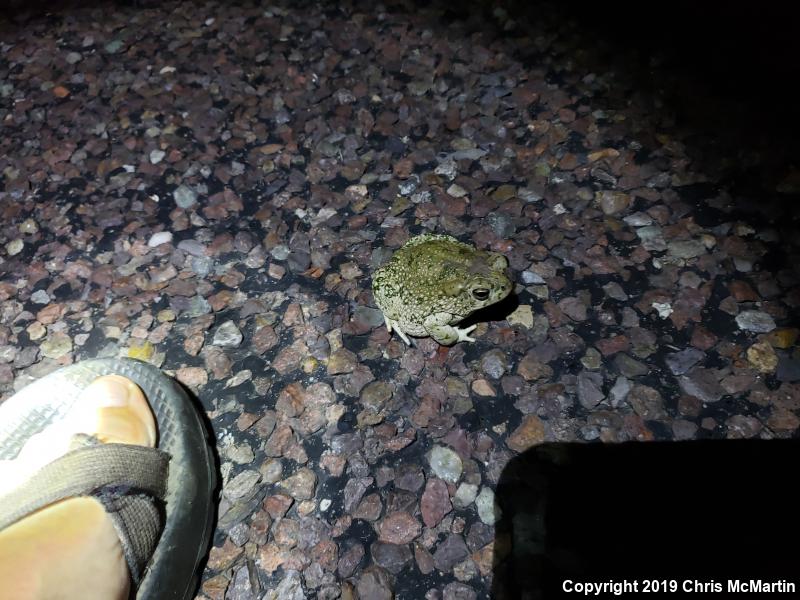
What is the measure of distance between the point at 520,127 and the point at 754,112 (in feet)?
3.15

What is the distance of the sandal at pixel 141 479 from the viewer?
1317mm

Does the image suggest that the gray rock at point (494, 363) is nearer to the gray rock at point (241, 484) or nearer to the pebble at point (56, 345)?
the gray rock at point (241, 484)

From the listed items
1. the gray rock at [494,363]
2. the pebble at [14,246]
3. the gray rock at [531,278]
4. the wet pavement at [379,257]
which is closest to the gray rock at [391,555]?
the wet pavement at [379,257]

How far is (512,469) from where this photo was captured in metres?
1.51

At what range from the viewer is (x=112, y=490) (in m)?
1.33

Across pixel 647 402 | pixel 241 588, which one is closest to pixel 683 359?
pixel 647 402

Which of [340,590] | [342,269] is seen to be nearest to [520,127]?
[342,269]

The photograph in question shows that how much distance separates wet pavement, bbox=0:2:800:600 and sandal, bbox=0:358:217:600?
0.11 m

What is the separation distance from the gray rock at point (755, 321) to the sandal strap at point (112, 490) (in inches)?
73.3

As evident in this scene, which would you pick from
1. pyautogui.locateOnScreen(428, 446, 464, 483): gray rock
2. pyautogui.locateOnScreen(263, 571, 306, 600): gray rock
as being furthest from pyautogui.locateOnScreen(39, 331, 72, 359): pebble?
pyautogui.locateOnScreen(428, 446, 464, 483): gray rock

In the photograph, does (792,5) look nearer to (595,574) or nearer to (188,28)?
(595,574)

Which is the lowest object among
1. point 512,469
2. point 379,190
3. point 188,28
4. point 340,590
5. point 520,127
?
point 340,590

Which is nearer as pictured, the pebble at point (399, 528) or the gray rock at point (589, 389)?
the pebble at point (399, 528)

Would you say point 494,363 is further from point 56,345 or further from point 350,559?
point 56,345
